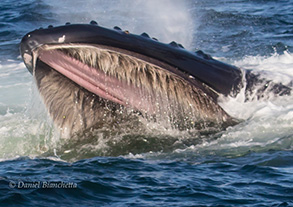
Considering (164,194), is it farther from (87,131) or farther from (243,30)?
(243,30)

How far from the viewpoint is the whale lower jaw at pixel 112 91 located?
24.3 ft

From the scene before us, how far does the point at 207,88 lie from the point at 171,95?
49 centimetres

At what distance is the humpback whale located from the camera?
721 cm

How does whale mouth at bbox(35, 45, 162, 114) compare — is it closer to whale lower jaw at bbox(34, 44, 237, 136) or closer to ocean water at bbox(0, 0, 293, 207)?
whale lower jaw at bbox(34, 44, 237, 136)

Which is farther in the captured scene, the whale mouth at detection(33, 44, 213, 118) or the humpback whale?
the whale mouth at detection(33, 44, 213, 118)

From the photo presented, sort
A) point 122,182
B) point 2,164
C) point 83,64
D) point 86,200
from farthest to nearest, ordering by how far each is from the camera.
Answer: point 2,164 → point 83,64 → point 122,182 → point 86,200

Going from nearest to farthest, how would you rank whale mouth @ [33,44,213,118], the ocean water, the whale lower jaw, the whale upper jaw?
1. the ocean water
2. the whale upper jaw
3. whale mouth @ [33,44,213,118]
4. the whale lower jaw

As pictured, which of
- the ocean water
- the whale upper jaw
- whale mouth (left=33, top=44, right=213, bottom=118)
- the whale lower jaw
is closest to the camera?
the ocean water

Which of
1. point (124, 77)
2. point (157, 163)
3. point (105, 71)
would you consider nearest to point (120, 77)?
point (124, 77)

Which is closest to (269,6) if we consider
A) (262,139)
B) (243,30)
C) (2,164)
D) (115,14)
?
(243,30)

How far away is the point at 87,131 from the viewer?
334 inches

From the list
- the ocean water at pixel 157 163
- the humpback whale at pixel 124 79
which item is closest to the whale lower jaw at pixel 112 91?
the humpback whale at pixel 124 79

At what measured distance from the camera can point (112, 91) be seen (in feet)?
25.8

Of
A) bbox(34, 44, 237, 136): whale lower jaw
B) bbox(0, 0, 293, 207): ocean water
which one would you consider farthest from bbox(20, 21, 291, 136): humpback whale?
bbox(0, 0, 293, 207): ocean water
